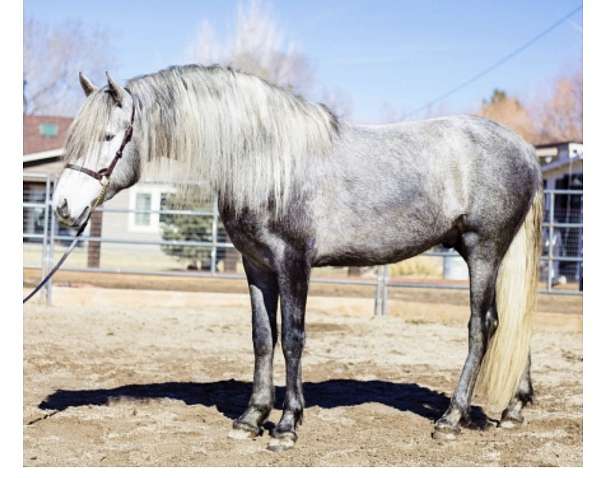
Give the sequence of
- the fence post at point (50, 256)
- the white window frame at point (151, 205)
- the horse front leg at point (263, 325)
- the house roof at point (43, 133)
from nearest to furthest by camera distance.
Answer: the horse front leg at point (263, 325)
the fence post at point (50, 256)
the white window frame at point (151, 205)
the house roof at point (43, 133)

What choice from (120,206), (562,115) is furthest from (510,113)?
(120,206)

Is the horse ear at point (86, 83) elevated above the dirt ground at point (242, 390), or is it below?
above

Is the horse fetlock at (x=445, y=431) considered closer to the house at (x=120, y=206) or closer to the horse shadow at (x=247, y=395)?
the horse shadow at (x=247, y=395)

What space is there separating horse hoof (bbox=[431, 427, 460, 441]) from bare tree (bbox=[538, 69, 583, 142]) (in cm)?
2905

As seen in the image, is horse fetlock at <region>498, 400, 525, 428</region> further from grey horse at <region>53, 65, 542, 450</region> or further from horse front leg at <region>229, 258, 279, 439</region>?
horse front leg at <region>229, 258, 279, 439</region>

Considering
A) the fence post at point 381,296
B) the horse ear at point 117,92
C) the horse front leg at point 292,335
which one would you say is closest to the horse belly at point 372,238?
the horse front leg at point 292,335

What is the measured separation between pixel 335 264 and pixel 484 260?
0.87 m

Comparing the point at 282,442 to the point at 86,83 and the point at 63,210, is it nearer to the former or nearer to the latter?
the point at 63,210

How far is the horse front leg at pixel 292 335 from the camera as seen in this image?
3635 millimetres

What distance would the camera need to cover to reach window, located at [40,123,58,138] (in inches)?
1008

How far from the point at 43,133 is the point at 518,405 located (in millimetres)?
24389

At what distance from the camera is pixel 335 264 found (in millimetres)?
3957
